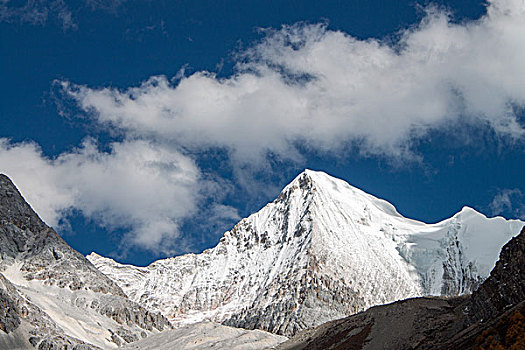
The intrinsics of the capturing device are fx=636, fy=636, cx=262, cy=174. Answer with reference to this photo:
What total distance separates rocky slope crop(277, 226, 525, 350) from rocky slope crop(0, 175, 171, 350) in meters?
64.3

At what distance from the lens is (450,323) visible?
52.1 meters

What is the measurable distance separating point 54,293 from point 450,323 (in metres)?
127

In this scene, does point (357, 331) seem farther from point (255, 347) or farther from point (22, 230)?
point (22, 230)

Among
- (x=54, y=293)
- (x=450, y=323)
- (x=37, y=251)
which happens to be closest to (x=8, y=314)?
(x=54, y=293)

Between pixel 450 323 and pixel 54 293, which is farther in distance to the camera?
pixel 54 293

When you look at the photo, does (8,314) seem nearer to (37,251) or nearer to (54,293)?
(54,293)

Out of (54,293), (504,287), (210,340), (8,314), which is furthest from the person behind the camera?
(54,293)

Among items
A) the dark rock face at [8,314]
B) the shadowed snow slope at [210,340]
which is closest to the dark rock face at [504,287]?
the shadowed snow slope at [210,340]

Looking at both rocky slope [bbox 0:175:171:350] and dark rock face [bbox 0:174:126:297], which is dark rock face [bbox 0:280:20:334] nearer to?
rocky slope [bbox 0:175:171:350]

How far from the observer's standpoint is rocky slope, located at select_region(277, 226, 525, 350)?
117ft

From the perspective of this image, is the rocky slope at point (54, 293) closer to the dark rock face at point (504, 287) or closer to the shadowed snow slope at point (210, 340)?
the shadowed snow slope at point (210, 340)

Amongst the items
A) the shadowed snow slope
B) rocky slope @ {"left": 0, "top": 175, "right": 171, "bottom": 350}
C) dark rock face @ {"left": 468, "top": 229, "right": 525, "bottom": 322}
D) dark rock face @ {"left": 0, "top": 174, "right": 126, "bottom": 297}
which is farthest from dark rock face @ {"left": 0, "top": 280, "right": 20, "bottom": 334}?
dark rock face @ {"left": 468, "top": 229, "right": 525, "bottom": 322}

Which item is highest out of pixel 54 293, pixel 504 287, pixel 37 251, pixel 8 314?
pixel 37 251

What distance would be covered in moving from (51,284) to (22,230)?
22.4m
